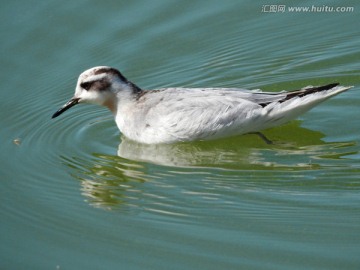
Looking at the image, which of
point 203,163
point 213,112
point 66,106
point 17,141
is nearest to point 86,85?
point 66,106

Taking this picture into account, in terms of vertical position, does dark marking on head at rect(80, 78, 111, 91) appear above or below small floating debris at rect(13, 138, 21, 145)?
above

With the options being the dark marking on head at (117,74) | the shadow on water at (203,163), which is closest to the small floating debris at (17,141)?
the shadow on water at (203,163)

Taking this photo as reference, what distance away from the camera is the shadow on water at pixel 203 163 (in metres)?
10.7

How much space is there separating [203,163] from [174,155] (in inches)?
20.9

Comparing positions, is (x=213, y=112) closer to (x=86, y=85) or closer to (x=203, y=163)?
(x=203, y=163)

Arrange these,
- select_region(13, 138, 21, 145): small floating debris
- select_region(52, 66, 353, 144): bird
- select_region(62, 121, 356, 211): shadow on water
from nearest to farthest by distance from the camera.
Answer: select_region(62, 121, 356, 211): shadow on water → select_region(52, 66, 353, 144): bird → select_region(13, 138, 21, 145): small floating debris

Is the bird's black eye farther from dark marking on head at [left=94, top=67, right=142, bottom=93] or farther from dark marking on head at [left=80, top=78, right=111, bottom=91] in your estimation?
dark marking on head at [left=94, top=67, right=142, bottom=93]

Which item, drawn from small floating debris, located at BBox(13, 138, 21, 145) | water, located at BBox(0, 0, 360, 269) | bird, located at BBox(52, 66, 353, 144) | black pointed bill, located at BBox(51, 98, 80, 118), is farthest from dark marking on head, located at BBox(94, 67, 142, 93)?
small floating debris, located at BBox(13, 138, 21, 145)

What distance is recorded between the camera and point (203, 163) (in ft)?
37.3

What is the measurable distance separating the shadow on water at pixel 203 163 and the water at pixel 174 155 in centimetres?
3

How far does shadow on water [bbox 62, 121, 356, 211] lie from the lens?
10.7m

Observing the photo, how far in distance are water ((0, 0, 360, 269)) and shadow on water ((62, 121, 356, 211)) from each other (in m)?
0.03

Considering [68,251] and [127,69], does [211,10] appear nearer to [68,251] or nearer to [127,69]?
[127,69]

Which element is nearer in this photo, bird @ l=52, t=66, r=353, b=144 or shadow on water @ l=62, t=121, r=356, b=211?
shadow on water @ l=62, t=121, r=356, b=211
